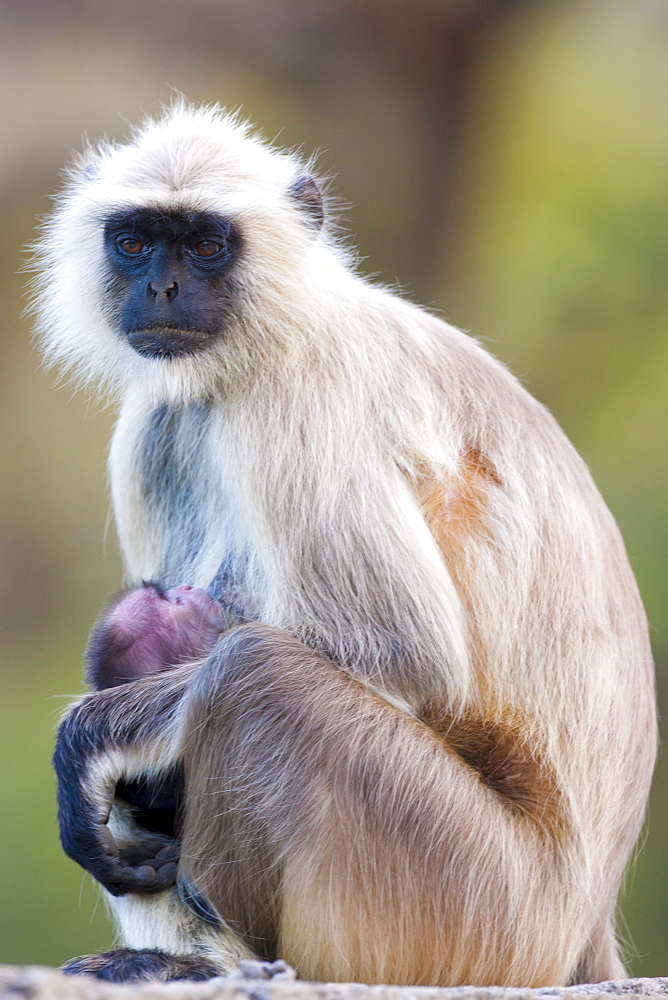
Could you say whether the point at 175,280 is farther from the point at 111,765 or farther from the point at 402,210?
the point at 402,210

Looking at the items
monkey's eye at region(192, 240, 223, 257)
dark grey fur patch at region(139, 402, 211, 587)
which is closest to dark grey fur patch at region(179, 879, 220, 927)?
dark grey fur patch at region(139, 402, 211, 587)

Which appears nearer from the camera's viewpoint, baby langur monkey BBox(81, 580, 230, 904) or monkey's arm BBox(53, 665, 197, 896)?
monkey's arm BBox(53, 665, 197, 896)

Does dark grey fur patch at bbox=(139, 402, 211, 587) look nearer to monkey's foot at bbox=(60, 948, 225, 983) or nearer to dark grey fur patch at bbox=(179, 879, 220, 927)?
dark grey fur patch at bbox=(179, 879, 220, 927)

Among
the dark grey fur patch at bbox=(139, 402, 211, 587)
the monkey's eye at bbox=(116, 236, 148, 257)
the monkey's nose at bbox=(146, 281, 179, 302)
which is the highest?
the monkey's eye at bbox=(116, 236, 148, 257)

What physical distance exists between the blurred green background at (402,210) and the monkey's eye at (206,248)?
414cm

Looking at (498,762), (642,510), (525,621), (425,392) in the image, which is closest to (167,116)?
(425,392)

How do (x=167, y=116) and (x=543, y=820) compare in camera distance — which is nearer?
(x=543, y=820)

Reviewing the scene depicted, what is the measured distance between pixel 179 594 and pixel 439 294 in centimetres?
531

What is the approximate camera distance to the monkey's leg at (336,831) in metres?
2.75

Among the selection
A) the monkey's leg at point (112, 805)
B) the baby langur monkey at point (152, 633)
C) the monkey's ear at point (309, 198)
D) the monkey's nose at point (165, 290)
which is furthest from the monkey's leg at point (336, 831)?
the monkey's ear at point (309, 198)

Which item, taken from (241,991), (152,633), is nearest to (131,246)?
(152,633)

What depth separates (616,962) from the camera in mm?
3443

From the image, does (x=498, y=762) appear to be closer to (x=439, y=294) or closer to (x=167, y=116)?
(x=167, y=116)

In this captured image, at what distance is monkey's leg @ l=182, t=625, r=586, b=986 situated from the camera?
2748 millimetres
